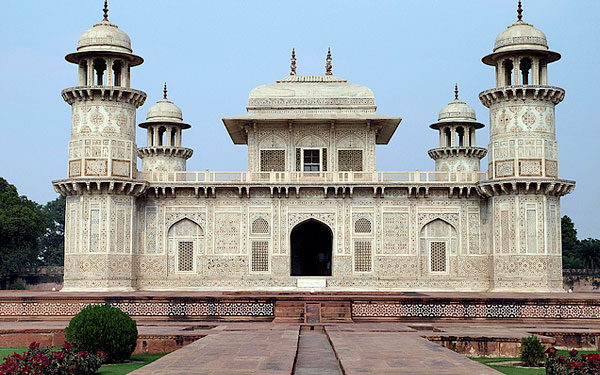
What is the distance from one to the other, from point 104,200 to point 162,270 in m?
Answer: 3.51

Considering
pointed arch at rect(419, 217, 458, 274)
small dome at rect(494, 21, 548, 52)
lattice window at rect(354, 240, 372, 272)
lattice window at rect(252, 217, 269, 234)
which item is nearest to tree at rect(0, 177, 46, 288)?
lattice window at rect(252, 217, 269, 234)

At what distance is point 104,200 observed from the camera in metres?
27.7

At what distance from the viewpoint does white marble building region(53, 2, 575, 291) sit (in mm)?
27422

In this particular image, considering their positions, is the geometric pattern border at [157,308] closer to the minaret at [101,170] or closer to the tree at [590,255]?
the minaret at [101,170]

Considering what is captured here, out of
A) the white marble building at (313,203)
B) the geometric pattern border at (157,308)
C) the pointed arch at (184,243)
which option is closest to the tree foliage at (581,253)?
the white marble building at (313,203)

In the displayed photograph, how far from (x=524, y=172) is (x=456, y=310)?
10239 mm

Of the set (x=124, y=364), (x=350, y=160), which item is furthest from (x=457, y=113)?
(x=124, y=364)

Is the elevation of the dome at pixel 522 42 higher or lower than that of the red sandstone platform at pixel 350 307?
higher

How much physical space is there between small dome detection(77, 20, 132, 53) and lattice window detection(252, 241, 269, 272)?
8767mm

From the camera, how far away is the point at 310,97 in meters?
31.8

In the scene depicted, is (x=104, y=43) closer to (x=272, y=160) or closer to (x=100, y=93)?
(x=100, y=93)

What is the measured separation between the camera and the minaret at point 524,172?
27078 mm

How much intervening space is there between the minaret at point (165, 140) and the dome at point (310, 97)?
951 cm

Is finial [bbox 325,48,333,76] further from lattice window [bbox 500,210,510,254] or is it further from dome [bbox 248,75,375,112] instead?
lattice window [bbox 500,210,510,254]
